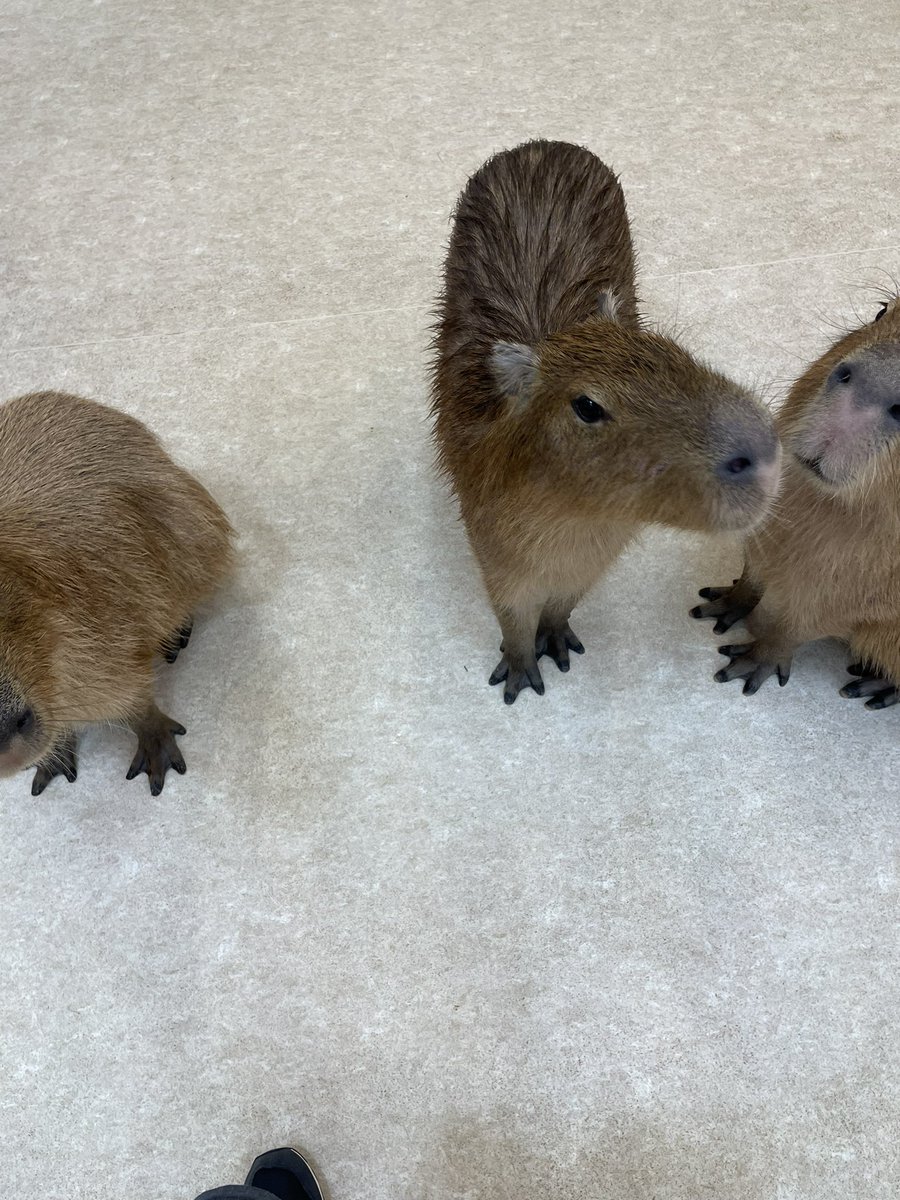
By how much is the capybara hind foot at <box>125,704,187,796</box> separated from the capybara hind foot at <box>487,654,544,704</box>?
2.66ft

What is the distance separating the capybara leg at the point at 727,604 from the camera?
226 cm

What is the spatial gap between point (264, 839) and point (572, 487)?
1116 millimetres

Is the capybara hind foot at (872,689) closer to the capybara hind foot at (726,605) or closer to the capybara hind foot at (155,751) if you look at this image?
the capybara hind foot at (726,605)

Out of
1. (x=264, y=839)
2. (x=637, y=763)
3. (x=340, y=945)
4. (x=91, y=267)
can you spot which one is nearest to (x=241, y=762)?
(x=264, y=839)

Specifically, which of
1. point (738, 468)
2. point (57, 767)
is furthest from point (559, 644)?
point (57, 767)

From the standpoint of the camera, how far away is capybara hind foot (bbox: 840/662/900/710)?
7.06 ft

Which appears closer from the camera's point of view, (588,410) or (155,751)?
(588,410)

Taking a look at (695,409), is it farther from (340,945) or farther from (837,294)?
(837,294)

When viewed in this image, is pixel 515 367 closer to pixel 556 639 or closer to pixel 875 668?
pixel 556 639

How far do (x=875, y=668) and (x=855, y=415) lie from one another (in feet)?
2.89

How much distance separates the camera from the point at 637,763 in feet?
6.98

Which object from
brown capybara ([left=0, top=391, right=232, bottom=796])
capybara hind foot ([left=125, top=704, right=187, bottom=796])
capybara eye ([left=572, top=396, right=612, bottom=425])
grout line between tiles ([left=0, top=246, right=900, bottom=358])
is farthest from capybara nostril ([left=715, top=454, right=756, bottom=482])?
grout line between tiles ([left=0, top=246, right=900, bottom=358])

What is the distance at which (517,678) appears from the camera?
222cm

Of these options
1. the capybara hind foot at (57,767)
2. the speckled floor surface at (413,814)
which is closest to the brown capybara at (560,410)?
the speckled floor surface at (413,814)
